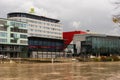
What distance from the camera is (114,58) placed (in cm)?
16825

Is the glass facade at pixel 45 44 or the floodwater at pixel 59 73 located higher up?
the glass facade at pixel 45 44

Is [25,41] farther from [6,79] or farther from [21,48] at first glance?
[6,79]

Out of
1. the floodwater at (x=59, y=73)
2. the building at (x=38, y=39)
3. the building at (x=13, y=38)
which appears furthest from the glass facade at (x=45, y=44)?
the floodwater at (x=59, y=73)

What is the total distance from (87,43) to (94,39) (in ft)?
18.0

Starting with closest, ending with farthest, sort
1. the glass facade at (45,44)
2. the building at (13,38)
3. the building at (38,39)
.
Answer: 1. the building at (13,38)
2. the glass facade at (45,44)
3. the building at (38,39)

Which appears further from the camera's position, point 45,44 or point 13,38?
point 45,44

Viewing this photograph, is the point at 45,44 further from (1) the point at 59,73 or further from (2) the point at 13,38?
(1) the point at 59,73

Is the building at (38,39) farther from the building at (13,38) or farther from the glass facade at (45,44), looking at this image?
the building at (13,38)

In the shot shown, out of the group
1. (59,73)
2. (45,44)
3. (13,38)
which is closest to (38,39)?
(45,44)

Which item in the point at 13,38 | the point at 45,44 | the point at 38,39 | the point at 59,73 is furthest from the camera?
the point at 45,44

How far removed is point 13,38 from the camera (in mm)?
149500

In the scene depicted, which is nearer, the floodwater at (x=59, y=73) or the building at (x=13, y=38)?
the floodwater at (x=59, y=73)

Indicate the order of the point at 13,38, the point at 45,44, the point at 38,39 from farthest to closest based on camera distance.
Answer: the point at 45,44
the point at 38,39
the point at 13,38

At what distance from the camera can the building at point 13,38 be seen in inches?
5704
